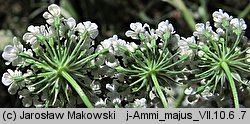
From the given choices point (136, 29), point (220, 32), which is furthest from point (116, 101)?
point (220, 32)

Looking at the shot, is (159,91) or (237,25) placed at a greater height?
(237,25)

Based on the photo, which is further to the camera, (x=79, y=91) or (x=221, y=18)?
(x=221, y=18)

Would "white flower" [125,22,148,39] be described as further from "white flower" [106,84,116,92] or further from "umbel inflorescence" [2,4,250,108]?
"white flower" [106,84,116,92]

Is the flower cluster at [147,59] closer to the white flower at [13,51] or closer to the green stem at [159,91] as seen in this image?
the green stem at [159,91]

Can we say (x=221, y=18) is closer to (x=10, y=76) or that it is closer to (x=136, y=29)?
(x=136, y=29)

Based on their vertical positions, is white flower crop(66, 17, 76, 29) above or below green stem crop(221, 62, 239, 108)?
above

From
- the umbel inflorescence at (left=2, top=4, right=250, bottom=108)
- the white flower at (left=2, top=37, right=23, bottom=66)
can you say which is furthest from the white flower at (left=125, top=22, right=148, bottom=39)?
the white flower at (left=2, top=37, right=23, bottom=66)

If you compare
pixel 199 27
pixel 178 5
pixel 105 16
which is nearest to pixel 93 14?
pixel 105 16


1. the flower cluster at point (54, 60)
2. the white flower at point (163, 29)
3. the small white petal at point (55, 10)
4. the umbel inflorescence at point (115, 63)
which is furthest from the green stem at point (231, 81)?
the small white petal at point (55, 10)

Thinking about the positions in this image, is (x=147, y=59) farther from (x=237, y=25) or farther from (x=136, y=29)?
(x=237, y=25)
